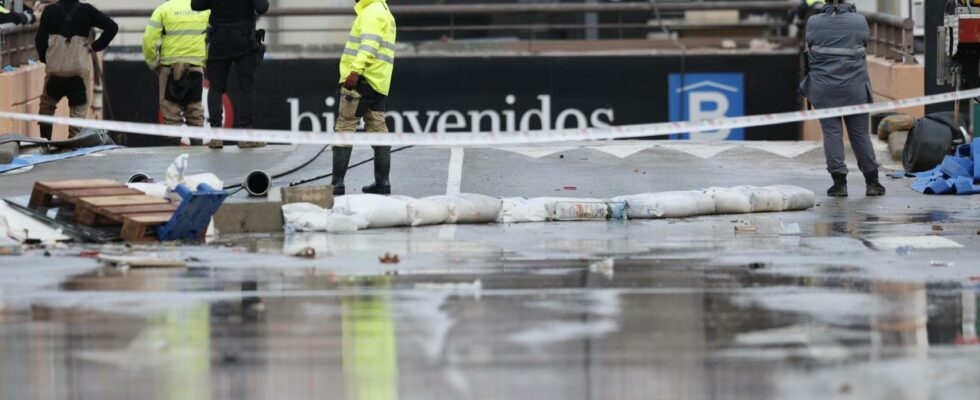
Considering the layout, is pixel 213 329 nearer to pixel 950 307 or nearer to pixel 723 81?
pixel 950 307

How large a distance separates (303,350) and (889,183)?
1004cm

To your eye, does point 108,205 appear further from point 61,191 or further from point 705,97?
point 705,97

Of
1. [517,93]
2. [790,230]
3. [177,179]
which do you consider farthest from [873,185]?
[517,93]

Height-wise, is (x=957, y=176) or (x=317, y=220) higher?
(x=957, y=176)

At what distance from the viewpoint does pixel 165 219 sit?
12102 millimetres

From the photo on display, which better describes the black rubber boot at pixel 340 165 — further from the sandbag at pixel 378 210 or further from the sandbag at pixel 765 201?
the sandbag at pixel 765 201

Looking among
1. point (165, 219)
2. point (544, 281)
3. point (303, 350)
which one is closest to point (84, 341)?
point (303, 350)

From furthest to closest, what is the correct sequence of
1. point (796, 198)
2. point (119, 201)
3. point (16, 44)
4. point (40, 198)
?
point (16, 44)
point (796, 198)
point (40, 198)
point (119, 201)

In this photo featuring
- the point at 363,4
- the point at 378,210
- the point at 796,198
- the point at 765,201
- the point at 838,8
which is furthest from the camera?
the point at 838,8

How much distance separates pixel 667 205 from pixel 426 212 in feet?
6.34

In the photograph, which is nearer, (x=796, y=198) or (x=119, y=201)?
(x=119, y=201)

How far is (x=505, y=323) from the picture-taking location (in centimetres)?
859

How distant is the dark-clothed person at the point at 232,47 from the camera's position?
18312 millimetres

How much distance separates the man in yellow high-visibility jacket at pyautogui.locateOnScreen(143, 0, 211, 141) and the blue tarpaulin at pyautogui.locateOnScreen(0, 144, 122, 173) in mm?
861
